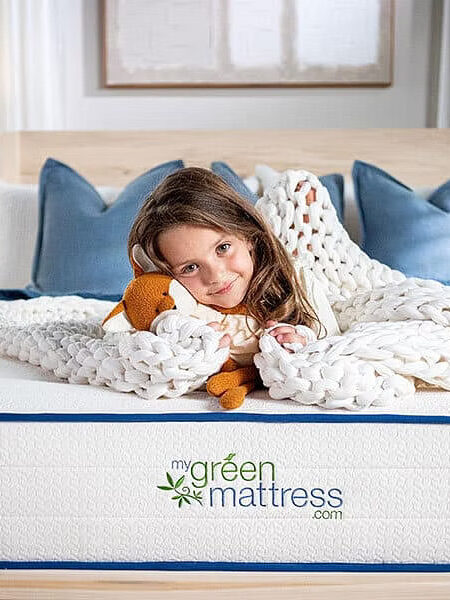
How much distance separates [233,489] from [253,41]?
2.37 m

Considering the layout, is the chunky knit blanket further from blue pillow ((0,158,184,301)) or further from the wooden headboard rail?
the wooden headboard rail

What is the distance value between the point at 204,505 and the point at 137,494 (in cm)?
9

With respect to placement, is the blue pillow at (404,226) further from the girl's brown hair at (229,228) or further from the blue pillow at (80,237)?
the girl's brown hair at (229,228)

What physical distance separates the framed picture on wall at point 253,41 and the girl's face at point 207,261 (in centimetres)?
197

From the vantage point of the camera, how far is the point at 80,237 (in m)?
2.36

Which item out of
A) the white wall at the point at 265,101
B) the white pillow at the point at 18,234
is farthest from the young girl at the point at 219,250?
the white wall at the point at 265,101

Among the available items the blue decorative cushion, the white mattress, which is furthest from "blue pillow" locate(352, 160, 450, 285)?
the white mattress

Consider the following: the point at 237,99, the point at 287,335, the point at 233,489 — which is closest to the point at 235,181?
the point at 237,99

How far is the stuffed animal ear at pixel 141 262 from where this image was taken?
4.40 feet

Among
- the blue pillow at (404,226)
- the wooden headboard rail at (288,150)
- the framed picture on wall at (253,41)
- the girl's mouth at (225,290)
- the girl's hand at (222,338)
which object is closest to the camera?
the girl's hand at (222,338)

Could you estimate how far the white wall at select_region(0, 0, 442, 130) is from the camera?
10.4ft

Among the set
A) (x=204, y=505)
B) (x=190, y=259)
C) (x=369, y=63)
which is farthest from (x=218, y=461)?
(x=369, y=63)

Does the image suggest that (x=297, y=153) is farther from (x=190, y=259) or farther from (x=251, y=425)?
(x=251, y=425)

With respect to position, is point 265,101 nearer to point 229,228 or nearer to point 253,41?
Result: point 253,41
